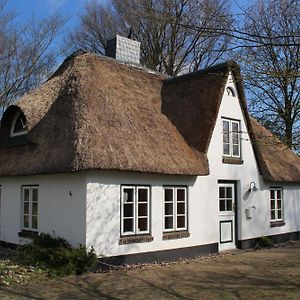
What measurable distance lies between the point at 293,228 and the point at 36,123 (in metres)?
11.9

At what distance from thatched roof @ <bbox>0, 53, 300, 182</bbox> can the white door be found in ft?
6.02

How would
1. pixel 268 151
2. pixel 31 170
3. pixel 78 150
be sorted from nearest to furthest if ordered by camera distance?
pixel 78 150
pixel 31 170
pixel 268 151

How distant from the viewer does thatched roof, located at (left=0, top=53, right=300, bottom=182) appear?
38.8 ft

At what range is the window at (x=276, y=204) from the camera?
59.0ft

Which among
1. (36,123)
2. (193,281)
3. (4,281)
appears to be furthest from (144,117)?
(4,281)

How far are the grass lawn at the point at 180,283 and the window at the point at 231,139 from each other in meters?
4.20

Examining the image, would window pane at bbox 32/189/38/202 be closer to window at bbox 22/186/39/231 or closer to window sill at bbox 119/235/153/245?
window at bbox 22/186/39/231

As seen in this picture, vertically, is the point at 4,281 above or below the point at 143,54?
below

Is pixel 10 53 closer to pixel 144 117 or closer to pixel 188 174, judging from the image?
pixel 144 117

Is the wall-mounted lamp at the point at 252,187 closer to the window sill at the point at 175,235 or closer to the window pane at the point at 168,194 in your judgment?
the window sill at the point at 175,235

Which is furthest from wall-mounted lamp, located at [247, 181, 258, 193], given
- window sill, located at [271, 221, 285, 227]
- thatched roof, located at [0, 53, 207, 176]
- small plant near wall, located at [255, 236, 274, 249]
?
thatched roof, located at [0, 53, 207, 176]

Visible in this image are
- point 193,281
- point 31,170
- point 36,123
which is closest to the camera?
point 193,281

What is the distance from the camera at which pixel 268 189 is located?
690 inches

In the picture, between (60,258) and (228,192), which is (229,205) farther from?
(60,258)
